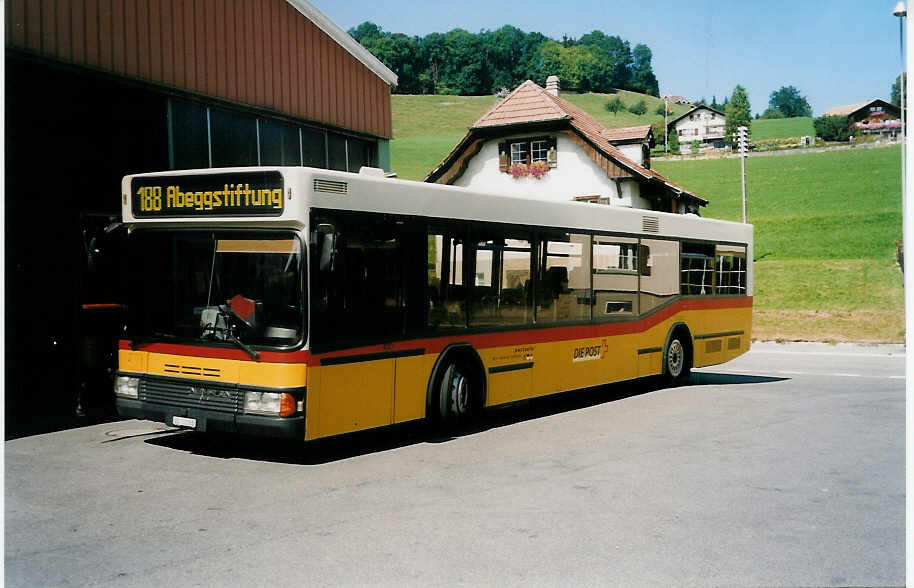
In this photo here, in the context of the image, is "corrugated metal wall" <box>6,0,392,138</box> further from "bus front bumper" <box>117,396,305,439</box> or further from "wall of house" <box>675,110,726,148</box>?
"wall of house" <box>675,110,726,148</box>

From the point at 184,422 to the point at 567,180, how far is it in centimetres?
3082

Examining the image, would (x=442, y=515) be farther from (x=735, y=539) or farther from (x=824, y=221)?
(x=824, y=221)

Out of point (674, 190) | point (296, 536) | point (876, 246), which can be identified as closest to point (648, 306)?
point (296, 536)

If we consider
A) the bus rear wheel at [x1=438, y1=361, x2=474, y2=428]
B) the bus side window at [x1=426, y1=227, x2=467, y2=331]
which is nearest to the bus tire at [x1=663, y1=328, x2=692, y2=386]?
the bus rear wheel at [x1=438, y1=361, x2=474, y2=428]

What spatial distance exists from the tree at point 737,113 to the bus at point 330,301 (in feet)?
151

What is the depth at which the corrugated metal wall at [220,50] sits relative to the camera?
11.3 m

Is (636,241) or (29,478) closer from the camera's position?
(29,478)

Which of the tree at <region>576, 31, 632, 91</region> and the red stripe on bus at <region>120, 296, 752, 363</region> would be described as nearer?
the red stripe on bus at <region>120, 296, 752, 363</region>

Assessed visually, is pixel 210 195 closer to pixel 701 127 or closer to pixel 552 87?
pixel 552 87

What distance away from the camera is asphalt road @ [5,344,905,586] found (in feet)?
16.5

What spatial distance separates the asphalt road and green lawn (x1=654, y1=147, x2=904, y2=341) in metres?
17.7

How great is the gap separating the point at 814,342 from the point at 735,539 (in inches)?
804

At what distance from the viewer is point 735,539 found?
565 centimetres

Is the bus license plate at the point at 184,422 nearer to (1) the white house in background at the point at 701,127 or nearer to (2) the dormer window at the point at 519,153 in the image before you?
(2) the dormer window at the point at 519,153
